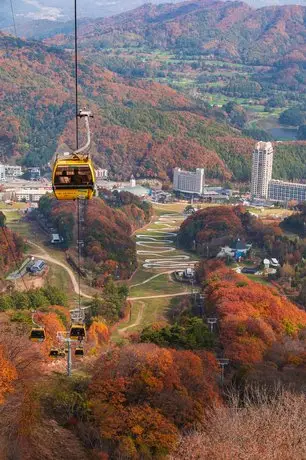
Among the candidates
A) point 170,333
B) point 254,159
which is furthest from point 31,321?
point 254,159

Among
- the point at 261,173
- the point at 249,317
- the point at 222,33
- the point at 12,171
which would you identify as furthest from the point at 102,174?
the point at 222,33

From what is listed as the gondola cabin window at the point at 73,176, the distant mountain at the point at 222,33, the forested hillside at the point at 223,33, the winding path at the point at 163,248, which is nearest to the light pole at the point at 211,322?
the winding path at the point at 163,248

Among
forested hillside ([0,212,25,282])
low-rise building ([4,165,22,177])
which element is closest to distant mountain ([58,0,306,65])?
low-rise building ([4,165,22,177])

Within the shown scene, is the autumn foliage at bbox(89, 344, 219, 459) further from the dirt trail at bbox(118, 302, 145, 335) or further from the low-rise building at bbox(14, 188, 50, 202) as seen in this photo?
the low-rise building at bbox(14, 188, 50, 202)

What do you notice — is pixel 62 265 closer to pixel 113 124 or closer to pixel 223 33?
pixel 113 124

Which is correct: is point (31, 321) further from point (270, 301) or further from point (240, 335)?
point (270, 301)

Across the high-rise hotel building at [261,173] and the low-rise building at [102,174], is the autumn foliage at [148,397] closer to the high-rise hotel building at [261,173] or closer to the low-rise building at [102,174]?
the high-rise hotel building at [261,173]
